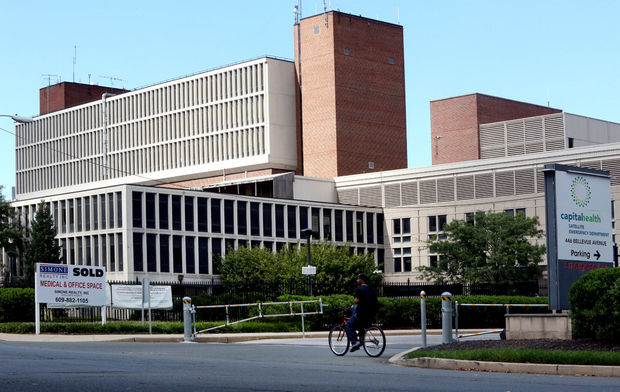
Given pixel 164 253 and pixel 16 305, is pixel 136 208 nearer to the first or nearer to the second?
pixel 164 253

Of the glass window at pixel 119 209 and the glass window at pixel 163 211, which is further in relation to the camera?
the glass window at pixel 163 211

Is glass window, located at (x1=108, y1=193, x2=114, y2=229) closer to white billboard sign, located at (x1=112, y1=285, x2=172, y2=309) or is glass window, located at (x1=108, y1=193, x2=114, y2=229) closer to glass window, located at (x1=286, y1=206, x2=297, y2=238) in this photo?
glass window, located at (x1=286, y1=206, x2=297, y2=238)

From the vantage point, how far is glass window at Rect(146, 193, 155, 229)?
73.5 metres

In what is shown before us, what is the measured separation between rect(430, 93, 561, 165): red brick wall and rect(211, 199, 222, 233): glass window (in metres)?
36.6

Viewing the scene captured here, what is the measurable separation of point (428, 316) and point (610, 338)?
63.1 ft

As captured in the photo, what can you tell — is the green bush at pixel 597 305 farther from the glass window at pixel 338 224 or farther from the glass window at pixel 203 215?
the glass window at pixel 338 224

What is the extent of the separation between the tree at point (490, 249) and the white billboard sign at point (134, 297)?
29809mm

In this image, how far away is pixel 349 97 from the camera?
92.6m

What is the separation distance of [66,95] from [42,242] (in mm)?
43656

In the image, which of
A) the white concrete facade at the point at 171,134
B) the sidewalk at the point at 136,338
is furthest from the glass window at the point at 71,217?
the sidewalk at the point at 136,338

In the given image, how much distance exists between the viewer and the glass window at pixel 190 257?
250ft

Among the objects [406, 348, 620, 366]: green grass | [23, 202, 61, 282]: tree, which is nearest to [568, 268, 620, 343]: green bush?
[406, 348, 620, 366]: green grass

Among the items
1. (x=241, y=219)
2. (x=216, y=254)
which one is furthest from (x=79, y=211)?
(x=241, y=219)

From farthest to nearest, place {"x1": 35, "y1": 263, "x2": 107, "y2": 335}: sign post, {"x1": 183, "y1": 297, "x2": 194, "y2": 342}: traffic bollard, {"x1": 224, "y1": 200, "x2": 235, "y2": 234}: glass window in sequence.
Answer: {"x1": 224, "y1": 200, "x2": 235, "y2": 234}: glass window < {"x1": 35, "y1": 263, "x2": 107, "y2": 335}: sign post < {"x1": 183, "y1": 297, "x2": 194, "y2": 342}: traffic bollard
